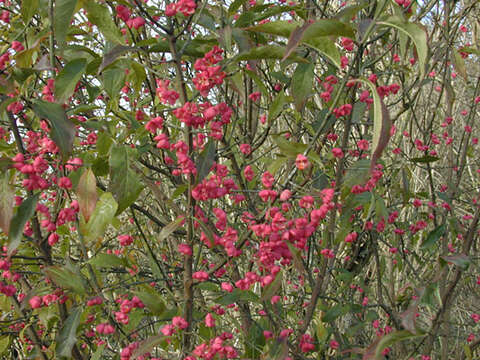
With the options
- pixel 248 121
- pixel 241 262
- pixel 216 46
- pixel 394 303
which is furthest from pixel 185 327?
pixel 241 262

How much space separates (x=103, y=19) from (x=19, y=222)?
0.60 m

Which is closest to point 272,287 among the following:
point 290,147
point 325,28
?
point 290,147

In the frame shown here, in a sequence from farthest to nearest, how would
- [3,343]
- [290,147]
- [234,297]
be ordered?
[3,343]
[234,297]
[290,147]

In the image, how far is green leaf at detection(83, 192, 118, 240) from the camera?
1269 mm

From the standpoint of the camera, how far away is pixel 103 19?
134 cm

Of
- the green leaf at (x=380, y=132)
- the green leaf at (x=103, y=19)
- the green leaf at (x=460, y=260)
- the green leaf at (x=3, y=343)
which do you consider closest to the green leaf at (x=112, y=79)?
the green leaf at (x=103, y=19)

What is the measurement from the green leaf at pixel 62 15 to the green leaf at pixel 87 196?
368mm

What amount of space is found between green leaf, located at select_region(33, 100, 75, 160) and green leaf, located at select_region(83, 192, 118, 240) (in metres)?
0.23

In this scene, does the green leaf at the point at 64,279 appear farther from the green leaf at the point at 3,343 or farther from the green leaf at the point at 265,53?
the green leaf at the point at 3,343

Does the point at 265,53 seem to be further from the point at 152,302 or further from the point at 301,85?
the point at 152,302

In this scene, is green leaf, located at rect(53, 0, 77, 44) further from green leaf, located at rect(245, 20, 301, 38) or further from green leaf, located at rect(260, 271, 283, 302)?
green leaf, located at rect(260, 271, 283, 302)

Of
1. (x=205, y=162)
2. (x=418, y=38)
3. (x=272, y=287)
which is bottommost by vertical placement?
(x=272, y=287)

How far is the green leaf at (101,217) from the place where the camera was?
1.27 m

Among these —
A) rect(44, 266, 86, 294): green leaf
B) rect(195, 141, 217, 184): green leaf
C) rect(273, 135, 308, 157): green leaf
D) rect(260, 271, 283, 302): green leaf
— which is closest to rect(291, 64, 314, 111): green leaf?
rect(273, 135, 308, 157): green leaf
